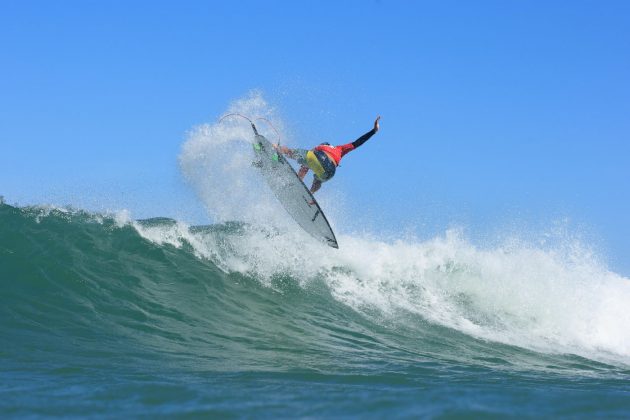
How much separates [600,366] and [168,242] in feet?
25.5

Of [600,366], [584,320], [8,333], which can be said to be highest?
[584,320]

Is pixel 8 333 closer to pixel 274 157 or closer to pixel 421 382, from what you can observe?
pixel 421 382

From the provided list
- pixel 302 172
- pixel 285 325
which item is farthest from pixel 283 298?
pixel 302 172

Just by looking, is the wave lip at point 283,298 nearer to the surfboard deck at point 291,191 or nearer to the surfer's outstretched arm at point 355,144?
the surfboard deck at point 291,191

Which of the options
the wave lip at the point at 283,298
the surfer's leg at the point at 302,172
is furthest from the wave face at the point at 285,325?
the surfer's leg at the point at 302,172

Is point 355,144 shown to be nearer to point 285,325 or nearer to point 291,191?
point 291,191

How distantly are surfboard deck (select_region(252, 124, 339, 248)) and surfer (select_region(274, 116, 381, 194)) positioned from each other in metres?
0.28

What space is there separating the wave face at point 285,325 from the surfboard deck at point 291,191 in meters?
0.65

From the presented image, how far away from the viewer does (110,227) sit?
11570 mm

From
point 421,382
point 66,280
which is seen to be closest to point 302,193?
point 66,280

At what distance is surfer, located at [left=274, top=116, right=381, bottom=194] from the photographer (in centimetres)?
1116

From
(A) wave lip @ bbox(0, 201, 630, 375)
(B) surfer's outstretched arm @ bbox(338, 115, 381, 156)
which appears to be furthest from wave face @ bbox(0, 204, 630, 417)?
(B) surfer's outstretched arm @ bbox(338, 115, 381, 156)

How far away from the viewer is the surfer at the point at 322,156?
1116 cm

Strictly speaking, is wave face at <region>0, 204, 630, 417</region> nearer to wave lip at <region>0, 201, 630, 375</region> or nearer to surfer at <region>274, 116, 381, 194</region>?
wave lip at <region>0, 201, 630, 375</region>
